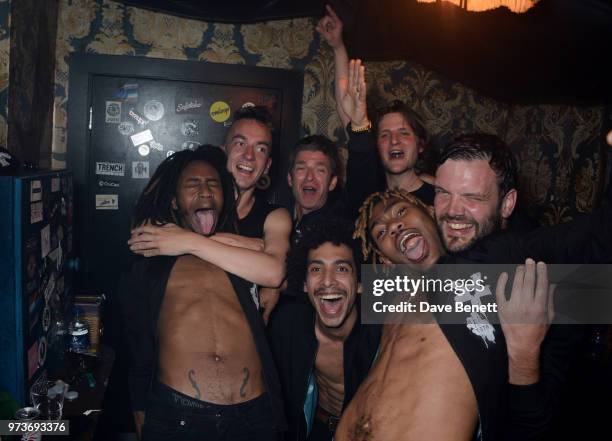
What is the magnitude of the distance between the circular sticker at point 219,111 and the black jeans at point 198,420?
2.03m

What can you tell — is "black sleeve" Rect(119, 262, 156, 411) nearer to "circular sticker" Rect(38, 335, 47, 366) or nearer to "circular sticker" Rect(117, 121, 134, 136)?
"circular sticker" Rect(38, 335, 47, 366)

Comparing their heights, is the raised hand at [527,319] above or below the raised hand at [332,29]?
below

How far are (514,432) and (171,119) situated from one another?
294 centimetres

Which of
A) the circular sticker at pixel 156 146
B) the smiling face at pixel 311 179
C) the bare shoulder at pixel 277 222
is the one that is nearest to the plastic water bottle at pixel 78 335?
the bare shoulder at pixel 277 222

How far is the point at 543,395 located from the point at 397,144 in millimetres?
1659

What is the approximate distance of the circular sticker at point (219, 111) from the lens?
11.8 feet

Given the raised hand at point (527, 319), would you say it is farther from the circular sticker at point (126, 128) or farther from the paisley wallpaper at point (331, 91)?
the circular sticker at point (126, 128)

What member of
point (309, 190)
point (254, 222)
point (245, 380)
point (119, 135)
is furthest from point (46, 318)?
point (119, 135)

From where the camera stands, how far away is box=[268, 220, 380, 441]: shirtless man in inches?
96.3

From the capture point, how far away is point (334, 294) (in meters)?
2.43

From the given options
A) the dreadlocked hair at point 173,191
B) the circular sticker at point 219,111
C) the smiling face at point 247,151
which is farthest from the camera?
the circular sticker at point 219,111

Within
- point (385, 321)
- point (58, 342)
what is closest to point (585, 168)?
point (385, 321)

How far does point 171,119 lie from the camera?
351cm

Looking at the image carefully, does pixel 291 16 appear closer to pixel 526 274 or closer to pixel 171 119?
pixel 171 119
